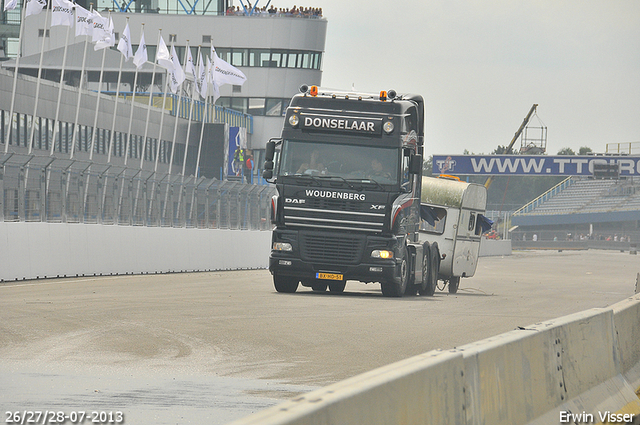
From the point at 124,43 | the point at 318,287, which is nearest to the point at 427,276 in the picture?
the point at 318,287

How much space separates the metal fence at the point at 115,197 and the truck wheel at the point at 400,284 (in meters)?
7.58

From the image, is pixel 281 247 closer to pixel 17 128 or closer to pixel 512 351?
pixel 512 351

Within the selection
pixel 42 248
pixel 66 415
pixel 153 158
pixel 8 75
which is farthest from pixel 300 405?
pixel 153 158

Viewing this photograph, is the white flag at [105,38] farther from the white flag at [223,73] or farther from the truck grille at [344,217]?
the truck grille at [344,217]

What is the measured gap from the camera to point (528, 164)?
258ft

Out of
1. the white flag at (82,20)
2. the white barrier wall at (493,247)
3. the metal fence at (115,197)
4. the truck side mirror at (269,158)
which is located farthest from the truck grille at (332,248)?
the white barrier wall at (493,247)

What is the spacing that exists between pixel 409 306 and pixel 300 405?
46.9 ft

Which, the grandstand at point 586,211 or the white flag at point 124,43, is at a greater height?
the white flag at point 124,43

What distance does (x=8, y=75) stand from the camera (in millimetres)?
53375

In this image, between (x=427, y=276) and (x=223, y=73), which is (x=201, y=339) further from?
(x=223, y=73)

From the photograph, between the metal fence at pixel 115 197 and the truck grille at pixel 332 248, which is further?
the metal fence at pixel 115 197

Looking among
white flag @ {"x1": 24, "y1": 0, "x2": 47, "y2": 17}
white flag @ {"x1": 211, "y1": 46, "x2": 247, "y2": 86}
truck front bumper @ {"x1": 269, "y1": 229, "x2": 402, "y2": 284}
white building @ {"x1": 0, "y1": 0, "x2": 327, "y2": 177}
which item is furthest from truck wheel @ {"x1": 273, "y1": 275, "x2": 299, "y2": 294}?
white building @ {"x1": 0, "y1": 0, "x2": 327, "y2": 177}

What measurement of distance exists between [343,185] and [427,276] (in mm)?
4326

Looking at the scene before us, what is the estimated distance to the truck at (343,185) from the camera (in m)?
18.4
